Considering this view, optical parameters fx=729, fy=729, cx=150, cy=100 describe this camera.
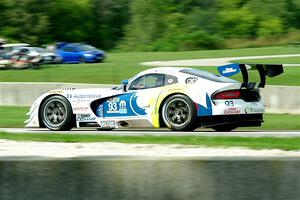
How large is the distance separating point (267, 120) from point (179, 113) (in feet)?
13.4

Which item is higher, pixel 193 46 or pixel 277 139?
pixel 193 46

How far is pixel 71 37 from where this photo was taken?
85.2 m

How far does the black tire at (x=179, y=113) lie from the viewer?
1325 centimetres

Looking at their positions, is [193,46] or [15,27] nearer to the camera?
[193,46]

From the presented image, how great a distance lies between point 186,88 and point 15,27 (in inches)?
2432

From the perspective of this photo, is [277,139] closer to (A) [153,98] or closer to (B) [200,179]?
(A) [153,98]

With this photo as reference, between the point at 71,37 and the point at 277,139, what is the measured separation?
2950 inches

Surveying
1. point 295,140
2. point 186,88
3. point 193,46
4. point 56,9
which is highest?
point 56,9

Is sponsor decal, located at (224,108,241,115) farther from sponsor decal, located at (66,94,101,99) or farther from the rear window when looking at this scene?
sponsor decal, located at (66,94,101,99)

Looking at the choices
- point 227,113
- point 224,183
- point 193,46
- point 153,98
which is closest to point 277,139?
point 227,113

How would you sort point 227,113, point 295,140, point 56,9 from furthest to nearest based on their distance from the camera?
point 56,9 < point 227,113 < point 295,140

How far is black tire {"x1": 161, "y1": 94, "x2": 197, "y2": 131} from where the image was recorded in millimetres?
13250

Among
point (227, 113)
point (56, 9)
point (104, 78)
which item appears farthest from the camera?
point (56, 9)

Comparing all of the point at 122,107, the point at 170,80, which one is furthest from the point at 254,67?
the point at 122,107
